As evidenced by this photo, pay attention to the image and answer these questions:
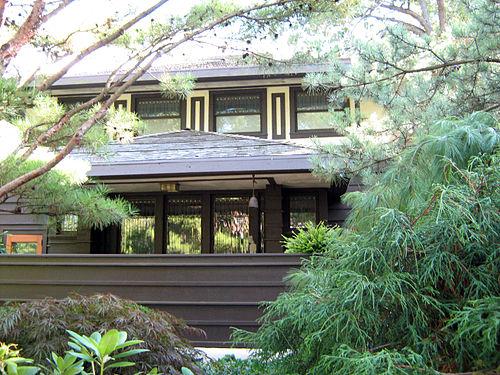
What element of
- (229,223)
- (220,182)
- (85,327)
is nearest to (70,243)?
(229,223)

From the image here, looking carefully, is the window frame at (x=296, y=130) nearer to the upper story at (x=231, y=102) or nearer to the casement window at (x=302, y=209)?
the upper story at (x=231, y=102)

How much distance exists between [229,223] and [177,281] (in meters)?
3.84

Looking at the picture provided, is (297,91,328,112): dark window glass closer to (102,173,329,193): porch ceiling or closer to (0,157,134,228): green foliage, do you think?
(102,173,329,193): porch ceiling

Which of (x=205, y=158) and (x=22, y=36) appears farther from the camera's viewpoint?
(x=205, y=158)

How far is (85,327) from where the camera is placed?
3.84 metres

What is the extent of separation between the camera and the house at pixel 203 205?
746 cm

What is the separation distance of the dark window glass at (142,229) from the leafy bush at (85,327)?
740 cm

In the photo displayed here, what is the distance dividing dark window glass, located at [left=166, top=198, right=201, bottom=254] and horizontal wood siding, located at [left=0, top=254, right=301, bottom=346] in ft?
12.1

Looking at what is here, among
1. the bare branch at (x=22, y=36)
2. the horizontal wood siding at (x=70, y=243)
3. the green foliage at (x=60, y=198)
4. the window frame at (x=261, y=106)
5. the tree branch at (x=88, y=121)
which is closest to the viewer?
the bare branch at (x=22, y=36)

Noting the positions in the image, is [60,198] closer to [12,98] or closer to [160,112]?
[12,98]

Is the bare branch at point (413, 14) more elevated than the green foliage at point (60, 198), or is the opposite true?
the bare branch at point (413, 14)

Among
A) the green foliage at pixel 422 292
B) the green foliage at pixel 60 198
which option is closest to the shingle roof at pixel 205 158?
the green foliage at pixel 60 198

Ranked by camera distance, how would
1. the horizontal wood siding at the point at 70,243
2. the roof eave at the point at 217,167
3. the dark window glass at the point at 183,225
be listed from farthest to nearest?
1. the horizontal wood siding at the point at 70,243
2. the dark window glass at the point at 183,225
3. the roof eave at the point at 217,167

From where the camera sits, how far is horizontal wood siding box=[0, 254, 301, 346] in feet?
24.0
